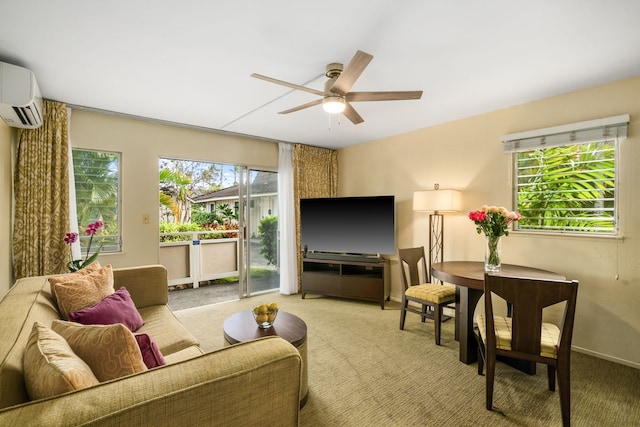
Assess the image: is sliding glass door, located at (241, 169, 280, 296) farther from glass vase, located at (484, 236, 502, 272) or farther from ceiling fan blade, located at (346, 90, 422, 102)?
glass vase, located at (484, 236, 502, 272)

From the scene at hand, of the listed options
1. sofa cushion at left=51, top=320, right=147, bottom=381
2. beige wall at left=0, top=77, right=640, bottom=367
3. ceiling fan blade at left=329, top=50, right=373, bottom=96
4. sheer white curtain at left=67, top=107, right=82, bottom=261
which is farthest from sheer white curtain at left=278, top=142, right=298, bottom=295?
sofa cushion at left=51, top=320, right=147, bottom=381

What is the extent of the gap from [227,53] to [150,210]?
2416 millimetres

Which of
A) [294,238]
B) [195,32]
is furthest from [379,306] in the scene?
[195,32]

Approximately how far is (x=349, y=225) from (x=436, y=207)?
135cm

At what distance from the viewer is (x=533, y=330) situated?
197cm

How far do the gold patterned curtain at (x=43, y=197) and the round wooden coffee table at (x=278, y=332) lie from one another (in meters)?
2.12

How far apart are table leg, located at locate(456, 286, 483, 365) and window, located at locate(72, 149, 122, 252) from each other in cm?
376

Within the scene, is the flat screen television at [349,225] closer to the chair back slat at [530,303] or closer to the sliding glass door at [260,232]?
the sliding glass door at [260,232]

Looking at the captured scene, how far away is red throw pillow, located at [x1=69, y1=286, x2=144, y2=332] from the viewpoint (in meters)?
1.90

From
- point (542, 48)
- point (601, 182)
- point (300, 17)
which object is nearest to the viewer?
point (300, 17)

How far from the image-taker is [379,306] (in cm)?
432

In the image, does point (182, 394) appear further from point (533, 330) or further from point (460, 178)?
point (460, 178)

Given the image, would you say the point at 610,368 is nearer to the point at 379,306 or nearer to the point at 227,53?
the point at 379,306

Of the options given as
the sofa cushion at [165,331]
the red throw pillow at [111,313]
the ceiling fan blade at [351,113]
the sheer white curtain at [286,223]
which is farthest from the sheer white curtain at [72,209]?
the ceiling fan blade at [351,113]
